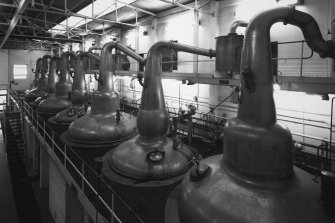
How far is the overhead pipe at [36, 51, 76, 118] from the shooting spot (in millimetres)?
9312

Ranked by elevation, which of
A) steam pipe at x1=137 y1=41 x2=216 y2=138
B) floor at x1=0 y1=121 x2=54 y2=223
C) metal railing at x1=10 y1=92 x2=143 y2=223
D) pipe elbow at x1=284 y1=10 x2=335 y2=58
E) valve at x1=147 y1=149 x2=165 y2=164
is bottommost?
floor at x1=0 y1=121 x2=54 y2=223

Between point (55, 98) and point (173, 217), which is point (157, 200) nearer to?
point (173, 217)

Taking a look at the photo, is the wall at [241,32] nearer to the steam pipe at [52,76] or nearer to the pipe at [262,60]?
the pipe at [262,60]

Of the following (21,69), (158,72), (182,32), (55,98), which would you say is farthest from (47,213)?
(21,69)

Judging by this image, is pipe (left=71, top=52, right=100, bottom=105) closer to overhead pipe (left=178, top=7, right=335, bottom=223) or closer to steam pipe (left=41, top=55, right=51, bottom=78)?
steam pipe (left=41, top=55, right=51, bottom=78)

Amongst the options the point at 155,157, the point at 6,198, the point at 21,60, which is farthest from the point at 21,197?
the point at 21,60

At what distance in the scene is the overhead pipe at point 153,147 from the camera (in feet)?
14.1

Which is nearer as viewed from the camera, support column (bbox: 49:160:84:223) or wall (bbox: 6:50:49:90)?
support column (bbox: 49:160:84:223)

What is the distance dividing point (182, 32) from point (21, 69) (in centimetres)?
1881

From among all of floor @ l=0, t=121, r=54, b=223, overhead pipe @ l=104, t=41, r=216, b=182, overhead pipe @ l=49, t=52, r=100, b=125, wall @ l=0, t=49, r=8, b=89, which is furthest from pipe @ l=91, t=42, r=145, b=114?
wall @ l=0, t=49, r=8, b=89

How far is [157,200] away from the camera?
3.77m

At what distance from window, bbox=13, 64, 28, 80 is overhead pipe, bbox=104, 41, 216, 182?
22455mm

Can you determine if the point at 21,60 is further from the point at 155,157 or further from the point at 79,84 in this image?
the point at 155,157

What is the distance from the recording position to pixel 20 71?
75.8 ft
